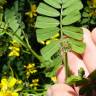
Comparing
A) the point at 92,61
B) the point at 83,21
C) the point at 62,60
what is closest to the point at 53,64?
the point at 62,60

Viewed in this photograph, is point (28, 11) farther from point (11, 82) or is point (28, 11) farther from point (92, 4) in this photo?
point (11, 82)

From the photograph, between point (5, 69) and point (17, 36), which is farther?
point (5, 69)

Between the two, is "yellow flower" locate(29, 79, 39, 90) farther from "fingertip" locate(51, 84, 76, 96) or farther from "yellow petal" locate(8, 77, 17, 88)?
"fingertip" locate(51, 84, 76, 96)

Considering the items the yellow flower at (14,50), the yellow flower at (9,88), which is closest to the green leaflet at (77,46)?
the yellow flower at (9,88)

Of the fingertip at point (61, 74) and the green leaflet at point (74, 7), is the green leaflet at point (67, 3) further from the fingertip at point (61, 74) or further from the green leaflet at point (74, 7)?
the fingertip at point (61, 74)

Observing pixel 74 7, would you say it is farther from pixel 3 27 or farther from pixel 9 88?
pixel 9 88

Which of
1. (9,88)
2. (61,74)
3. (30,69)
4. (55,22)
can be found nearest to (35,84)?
(30,69)
